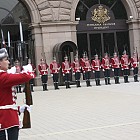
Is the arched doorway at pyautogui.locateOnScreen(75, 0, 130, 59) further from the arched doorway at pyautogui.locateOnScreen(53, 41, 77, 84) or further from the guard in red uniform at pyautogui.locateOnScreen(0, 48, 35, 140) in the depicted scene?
the guard in red uniform at pyautogui.locateOnScreen(0, 48, 35, 140)

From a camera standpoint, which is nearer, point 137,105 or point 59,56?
point 137,105

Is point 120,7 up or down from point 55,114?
up

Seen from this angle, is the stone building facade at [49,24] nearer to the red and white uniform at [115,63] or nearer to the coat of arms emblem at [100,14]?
the coat of arms emblem at [100,14]

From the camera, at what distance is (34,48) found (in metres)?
25.0

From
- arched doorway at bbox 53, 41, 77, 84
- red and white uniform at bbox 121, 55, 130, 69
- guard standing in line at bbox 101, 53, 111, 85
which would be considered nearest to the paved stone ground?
guard standing in line at bbox 101, 53, 111, 85

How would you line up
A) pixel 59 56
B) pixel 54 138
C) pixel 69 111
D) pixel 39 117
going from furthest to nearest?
pixel 59 56 < pixel 69 111 < pixel 39 117 < pixel 54 138

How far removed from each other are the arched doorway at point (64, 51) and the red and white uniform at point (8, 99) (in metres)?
17.9

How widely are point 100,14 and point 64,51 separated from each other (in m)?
5.20

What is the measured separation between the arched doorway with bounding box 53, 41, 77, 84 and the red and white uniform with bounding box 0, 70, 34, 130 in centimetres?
1786

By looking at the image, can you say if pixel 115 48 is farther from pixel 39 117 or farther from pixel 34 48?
pixel 39 117

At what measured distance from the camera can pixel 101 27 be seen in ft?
90.0

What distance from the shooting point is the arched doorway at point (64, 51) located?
75.1 feet

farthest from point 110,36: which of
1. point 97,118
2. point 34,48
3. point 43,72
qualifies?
point 97,118

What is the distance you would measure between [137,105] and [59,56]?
11710mm
